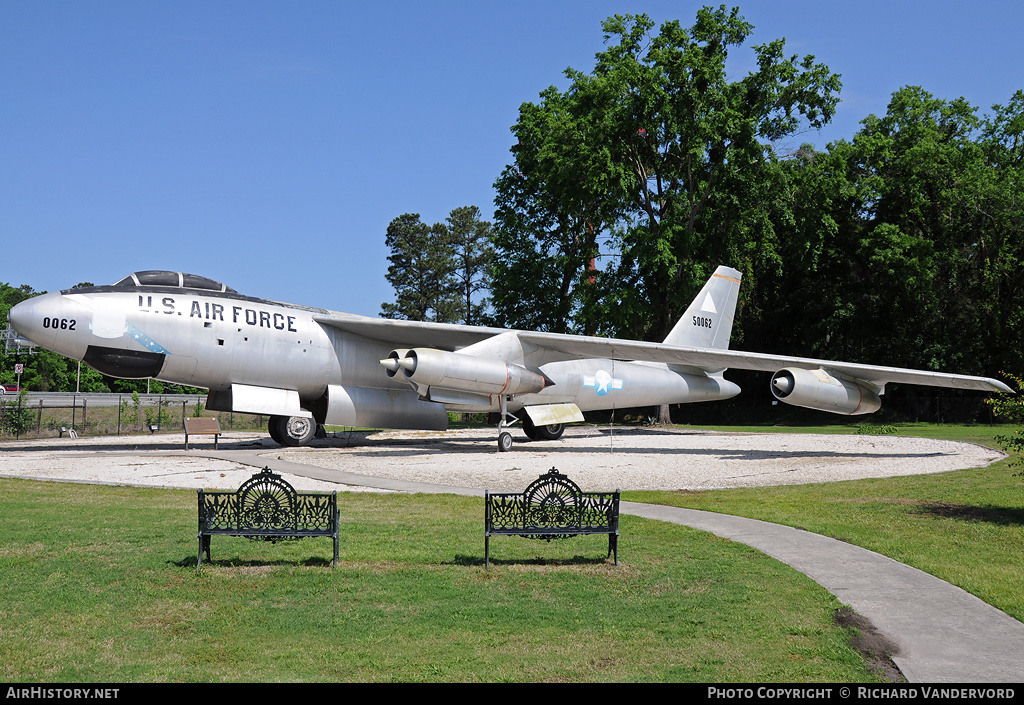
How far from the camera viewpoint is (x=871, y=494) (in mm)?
14688

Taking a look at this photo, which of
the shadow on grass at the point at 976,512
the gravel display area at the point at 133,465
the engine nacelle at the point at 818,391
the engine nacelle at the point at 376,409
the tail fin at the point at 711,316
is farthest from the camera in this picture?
the tail fin at the point at 711,316

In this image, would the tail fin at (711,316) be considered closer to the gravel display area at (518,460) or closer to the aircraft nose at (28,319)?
the gravel display area at (518,460)

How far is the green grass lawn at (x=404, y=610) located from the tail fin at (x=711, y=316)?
20.8 meters

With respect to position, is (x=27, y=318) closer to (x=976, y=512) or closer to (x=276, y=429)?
(x=276, y=429)

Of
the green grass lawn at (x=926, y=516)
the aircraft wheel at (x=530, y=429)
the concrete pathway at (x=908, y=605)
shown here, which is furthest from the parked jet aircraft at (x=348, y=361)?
the concrete pathway at (x=908, y=605)

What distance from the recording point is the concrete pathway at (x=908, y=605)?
5543mm

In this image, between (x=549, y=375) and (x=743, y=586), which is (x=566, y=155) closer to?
(x=549, y=375)

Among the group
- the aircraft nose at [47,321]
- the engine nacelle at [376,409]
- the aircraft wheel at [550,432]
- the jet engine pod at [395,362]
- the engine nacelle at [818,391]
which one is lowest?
the aircraft wheel at [550,432]

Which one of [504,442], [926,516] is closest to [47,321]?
[504,442]

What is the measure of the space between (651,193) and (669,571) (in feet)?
121

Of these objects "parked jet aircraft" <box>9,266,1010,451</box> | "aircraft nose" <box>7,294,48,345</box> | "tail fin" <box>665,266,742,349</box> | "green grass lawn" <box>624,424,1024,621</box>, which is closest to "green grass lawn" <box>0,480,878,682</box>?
"green grass lawn" <box>624,424,1024,621</box>

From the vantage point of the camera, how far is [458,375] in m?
21.8

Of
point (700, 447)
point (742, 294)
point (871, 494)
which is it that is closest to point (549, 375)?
point (700, 447)

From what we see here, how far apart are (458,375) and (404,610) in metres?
15.1
